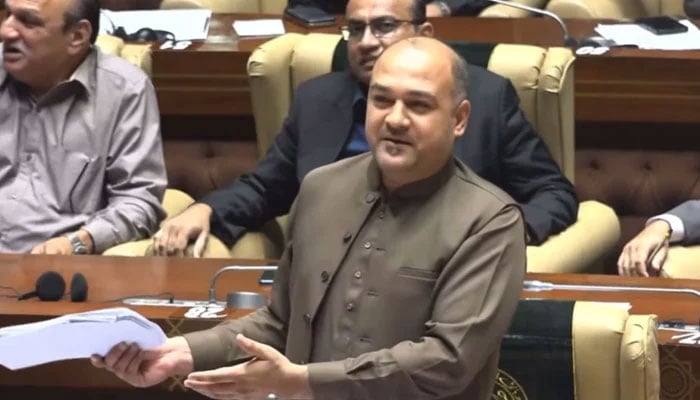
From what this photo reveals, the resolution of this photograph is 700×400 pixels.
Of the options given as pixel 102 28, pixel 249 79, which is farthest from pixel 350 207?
pixel 102 28

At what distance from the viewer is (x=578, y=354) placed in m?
2.15

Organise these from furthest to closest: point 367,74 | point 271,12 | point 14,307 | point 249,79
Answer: point 271,12 → point 249,79 → point 367,74 → point 14,307

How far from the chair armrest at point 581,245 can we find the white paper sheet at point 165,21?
1.23 meters

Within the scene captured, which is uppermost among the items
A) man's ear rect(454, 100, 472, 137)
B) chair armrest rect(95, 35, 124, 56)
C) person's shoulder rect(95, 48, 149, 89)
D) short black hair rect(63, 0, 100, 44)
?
man's ear rect(454, 100, 472, 137)

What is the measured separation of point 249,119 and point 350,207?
79.9 inches

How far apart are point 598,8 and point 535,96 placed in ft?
4.22

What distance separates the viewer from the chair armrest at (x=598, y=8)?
4531mm

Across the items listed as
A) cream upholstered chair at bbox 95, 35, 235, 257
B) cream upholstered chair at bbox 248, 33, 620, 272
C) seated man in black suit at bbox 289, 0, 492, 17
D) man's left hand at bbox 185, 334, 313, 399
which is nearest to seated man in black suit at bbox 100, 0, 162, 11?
seated man in black suit at bbox 289, 0, 492, 17

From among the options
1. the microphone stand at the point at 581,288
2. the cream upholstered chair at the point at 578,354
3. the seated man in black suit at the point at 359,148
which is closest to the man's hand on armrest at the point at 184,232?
the seated man in black suit at the point at 359,148

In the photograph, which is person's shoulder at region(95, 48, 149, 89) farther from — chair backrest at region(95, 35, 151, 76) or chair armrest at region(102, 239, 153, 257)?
chair armrest at region(102, 239, 153, 257)

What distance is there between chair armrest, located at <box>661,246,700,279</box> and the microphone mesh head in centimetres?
122

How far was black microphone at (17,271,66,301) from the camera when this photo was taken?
257 centimetres

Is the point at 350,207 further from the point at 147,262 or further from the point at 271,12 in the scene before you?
the point at 271,12

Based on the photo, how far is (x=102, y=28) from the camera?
4133mm
